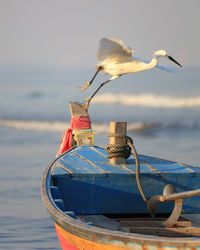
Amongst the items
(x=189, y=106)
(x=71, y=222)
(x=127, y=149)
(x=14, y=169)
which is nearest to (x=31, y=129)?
(x=14, y=169)

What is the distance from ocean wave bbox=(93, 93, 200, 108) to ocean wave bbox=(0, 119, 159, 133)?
27.1 feet

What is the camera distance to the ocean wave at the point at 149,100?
30766 millimetres

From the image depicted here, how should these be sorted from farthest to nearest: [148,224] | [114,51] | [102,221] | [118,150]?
[114,51], [118,150], [102,221], [148,224]

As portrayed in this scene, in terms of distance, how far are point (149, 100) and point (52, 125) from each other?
11.6 meters

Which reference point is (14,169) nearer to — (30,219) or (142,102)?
(30,219)

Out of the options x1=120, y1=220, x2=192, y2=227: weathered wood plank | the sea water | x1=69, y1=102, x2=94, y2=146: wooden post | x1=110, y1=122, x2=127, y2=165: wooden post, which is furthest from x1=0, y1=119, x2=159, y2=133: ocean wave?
x1=120, y1=220, x2=192, y2=227: weathered wood plank

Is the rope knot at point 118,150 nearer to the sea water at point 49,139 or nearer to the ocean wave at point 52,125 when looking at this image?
the sea water at point 49,139

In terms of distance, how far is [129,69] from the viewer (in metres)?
8.78

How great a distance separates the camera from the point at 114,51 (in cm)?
840

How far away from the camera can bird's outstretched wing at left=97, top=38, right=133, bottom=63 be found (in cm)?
814

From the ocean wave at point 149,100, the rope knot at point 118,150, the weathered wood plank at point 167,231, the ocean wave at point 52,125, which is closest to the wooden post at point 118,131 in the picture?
the rope knot at point 118,150

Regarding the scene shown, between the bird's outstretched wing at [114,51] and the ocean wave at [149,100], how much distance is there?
21396mm

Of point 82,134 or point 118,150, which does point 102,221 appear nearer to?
point 118,150

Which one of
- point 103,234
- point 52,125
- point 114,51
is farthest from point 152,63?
point 52,125
